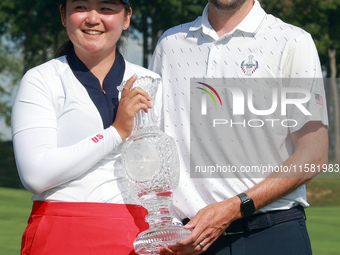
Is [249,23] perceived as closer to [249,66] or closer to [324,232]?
[249,66]

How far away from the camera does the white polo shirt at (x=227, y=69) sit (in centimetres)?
361

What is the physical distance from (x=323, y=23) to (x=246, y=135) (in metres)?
26.0

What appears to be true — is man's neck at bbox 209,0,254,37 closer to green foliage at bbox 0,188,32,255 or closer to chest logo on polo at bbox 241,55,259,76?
chest logo on polo at bbox 241,55,259,76

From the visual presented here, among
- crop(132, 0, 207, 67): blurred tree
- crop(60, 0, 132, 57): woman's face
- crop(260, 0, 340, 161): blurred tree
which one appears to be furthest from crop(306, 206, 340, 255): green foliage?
crop(260, 0, 340, 161): blurred tree

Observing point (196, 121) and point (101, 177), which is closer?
point (101, 177)

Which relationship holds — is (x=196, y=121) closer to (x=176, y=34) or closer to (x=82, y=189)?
(x=176, y=34)

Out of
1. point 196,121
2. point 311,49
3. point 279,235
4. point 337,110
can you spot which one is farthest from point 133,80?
point 337,110

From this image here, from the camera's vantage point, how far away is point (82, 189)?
3.16 m

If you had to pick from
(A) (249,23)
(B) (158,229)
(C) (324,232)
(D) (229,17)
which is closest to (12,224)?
(C) (324,232)

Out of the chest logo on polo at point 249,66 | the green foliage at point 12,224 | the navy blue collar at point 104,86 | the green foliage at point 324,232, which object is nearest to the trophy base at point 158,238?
the navy blue collar at point 104,86

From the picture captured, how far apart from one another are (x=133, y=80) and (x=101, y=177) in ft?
1.76

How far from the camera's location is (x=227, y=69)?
379cm

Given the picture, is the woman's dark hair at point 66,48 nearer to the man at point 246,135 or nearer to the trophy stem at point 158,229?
the man at point 246,135

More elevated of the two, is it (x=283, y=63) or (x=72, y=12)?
(x=72, y=12)
